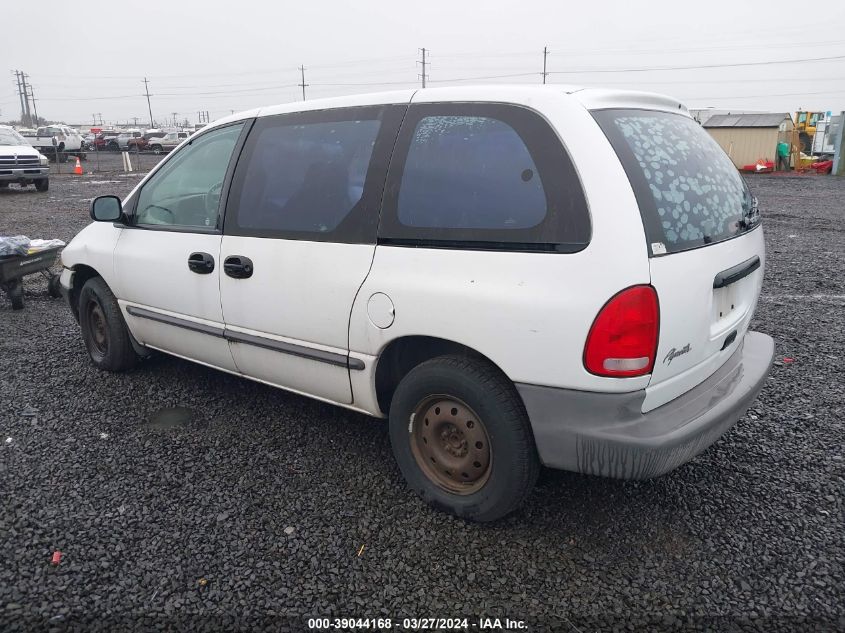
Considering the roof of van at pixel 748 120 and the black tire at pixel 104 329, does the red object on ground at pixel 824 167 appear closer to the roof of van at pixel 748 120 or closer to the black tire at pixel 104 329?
the roof of van at pixel 748 120

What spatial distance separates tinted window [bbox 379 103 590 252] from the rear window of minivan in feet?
0.83

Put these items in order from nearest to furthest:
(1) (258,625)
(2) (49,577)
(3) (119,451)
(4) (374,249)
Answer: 1. (1) (258,625)
2. (2) (49,577)
3. (4) (374,249)
4. (3) (119,451)

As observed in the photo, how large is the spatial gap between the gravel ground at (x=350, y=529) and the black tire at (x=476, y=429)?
0.44ft

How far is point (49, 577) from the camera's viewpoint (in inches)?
99.3

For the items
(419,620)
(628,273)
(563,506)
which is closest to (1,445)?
(419,620)

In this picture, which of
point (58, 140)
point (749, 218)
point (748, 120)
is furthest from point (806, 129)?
point (58, 140)

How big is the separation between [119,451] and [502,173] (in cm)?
249

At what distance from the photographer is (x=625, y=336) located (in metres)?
2.32

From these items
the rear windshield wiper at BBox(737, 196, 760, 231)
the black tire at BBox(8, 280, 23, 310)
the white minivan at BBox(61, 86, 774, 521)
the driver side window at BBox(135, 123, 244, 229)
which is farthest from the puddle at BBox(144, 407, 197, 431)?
the black tire at BBox(8, 280, 23, 310)

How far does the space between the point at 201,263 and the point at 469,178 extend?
5.53 feet

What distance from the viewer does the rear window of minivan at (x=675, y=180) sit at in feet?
8.05

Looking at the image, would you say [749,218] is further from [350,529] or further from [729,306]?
[350,529]

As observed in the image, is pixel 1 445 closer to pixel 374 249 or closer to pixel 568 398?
pixel 374 249

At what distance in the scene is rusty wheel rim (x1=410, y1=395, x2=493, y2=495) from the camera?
2711 mm
